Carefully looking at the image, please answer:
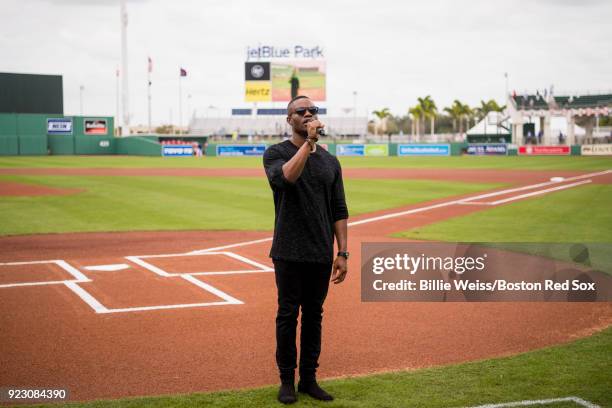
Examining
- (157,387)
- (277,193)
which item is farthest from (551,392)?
(157,387)

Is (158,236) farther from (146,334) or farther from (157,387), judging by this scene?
(157,387)

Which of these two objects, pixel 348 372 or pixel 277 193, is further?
pixel 348 372

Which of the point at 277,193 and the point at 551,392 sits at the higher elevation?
the point at 277,193

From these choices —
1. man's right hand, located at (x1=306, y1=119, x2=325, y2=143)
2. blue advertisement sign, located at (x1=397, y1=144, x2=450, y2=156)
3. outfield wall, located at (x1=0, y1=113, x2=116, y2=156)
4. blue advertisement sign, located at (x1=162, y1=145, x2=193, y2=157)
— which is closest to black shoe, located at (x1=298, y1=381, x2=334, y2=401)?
man's right hand, located at (x1=306, y1=119, x2=325, y2=143)

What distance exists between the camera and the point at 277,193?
4.99 metres

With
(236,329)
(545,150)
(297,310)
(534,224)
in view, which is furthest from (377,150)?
(297,310)

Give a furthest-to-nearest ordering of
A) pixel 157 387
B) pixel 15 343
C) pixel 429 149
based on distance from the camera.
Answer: pixel 429 149 → pixel 15 343 → pixel 157 387

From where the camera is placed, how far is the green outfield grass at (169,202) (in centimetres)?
1611

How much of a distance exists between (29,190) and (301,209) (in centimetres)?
2325

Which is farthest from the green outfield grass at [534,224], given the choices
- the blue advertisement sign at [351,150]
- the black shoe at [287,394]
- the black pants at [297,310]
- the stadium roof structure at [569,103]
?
the stadium roof structure at [569,103]

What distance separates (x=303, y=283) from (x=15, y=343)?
3.48 metres

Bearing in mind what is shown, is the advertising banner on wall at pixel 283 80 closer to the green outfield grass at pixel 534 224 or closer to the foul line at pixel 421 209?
the foul line at pixel 421 209

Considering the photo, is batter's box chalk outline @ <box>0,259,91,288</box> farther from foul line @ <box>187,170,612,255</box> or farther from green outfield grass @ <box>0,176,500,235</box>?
green outfield grass @ <box>0,176,500,235</box>

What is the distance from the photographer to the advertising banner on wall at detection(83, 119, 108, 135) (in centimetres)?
6775
